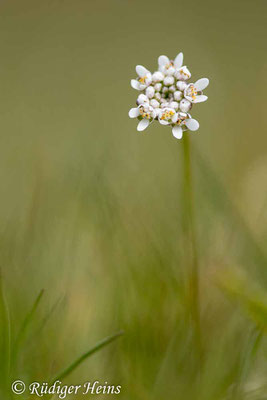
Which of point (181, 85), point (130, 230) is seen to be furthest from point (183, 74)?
point (130, 230)

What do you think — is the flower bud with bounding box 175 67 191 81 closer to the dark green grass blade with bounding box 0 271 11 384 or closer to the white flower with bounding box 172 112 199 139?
the white flower with bounding box 172 112 199 139

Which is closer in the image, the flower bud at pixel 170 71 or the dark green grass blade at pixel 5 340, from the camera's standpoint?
the dark green grass blade at pixel 5 340

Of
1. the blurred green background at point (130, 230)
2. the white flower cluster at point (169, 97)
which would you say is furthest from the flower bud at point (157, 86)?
the blurred green background at point (130, 230)

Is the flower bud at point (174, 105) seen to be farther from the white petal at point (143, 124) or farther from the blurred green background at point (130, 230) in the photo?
the blurred green background at point (130, 230)

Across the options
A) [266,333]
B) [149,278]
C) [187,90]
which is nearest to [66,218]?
[149,278]

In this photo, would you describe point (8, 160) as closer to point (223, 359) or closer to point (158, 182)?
point (158, 182)

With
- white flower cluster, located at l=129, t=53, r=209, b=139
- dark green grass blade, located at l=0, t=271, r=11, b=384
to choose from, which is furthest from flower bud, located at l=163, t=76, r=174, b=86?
Answer: dark green grass blade, located at l=0, t=271, r=11, b=384

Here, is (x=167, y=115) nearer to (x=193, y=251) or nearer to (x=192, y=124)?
(x=192, y=124)
